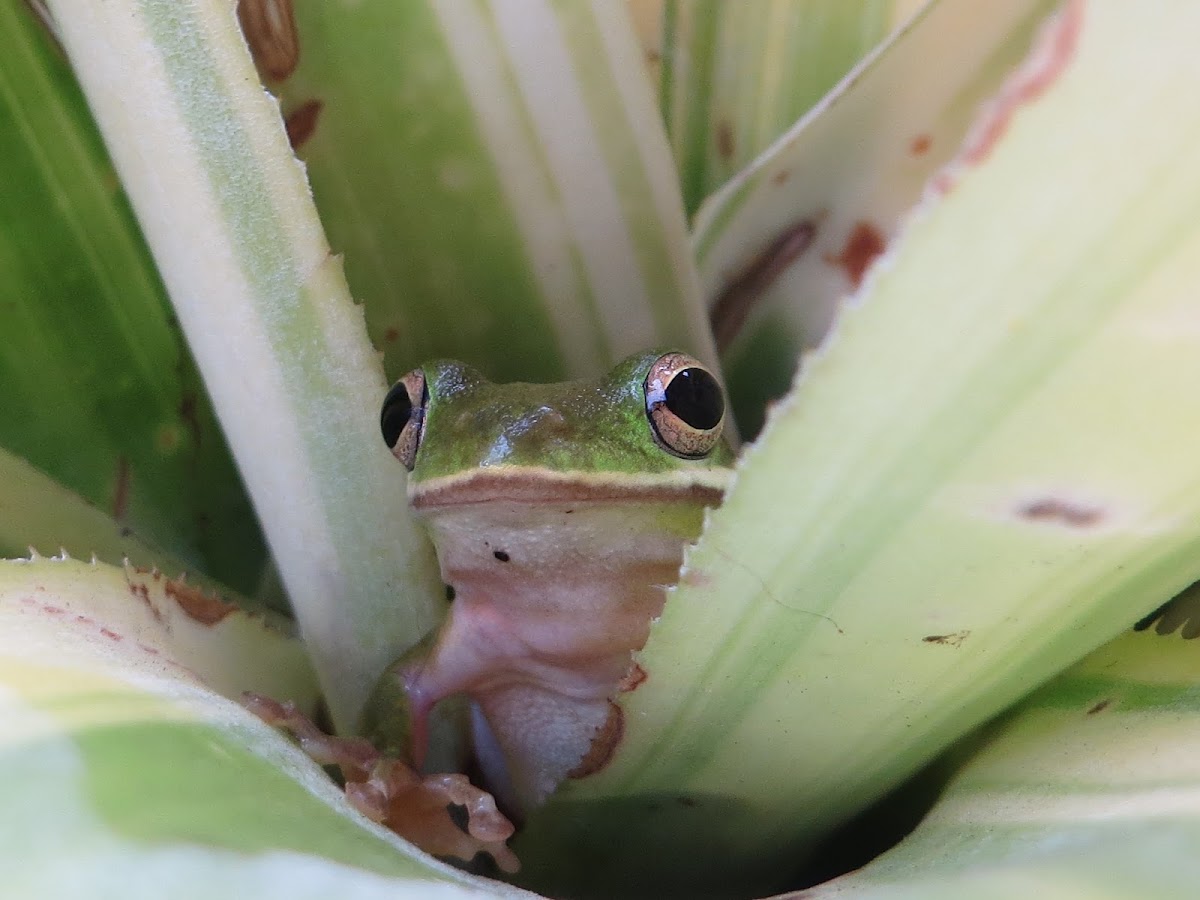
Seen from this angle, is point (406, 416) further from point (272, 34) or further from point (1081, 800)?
point (1081, 800)

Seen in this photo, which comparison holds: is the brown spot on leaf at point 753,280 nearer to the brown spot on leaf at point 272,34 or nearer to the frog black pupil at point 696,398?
the frog black pupil at point 696,398

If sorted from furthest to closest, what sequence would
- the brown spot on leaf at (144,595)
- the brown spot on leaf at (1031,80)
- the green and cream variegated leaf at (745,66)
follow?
the green and cream variegated leaf at (745,66) → the brown spot on leaf at (144,595) → the brown spot on leaf at (1031,80)

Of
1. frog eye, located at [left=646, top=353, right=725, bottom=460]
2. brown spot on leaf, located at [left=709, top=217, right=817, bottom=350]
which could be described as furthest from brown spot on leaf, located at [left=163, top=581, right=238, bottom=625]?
brown spot on leaf, located at [left=709, top=217, right=817, bottom=350]

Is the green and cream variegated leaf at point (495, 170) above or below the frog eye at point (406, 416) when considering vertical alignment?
above

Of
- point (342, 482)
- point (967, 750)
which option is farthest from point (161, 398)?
point (967, 750)

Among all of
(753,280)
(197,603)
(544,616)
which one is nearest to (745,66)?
(753,280)

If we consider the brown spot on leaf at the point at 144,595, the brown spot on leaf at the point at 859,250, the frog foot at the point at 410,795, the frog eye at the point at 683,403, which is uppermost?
the brown spot on leaf at the point at 144,595

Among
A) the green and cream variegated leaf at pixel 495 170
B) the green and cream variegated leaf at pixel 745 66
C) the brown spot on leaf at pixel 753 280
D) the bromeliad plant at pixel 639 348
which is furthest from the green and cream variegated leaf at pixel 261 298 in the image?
the green and cream variegated leaf at pixel 745 66

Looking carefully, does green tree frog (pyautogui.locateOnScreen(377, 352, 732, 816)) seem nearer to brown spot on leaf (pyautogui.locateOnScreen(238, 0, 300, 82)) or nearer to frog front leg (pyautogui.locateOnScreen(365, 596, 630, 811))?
frog front leg (pyautogui.locateOnScreen(365, 596, 630, 811))

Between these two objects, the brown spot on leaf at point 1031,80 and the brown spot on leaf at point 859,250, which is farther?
the brown spot on leaf at point 859,250
